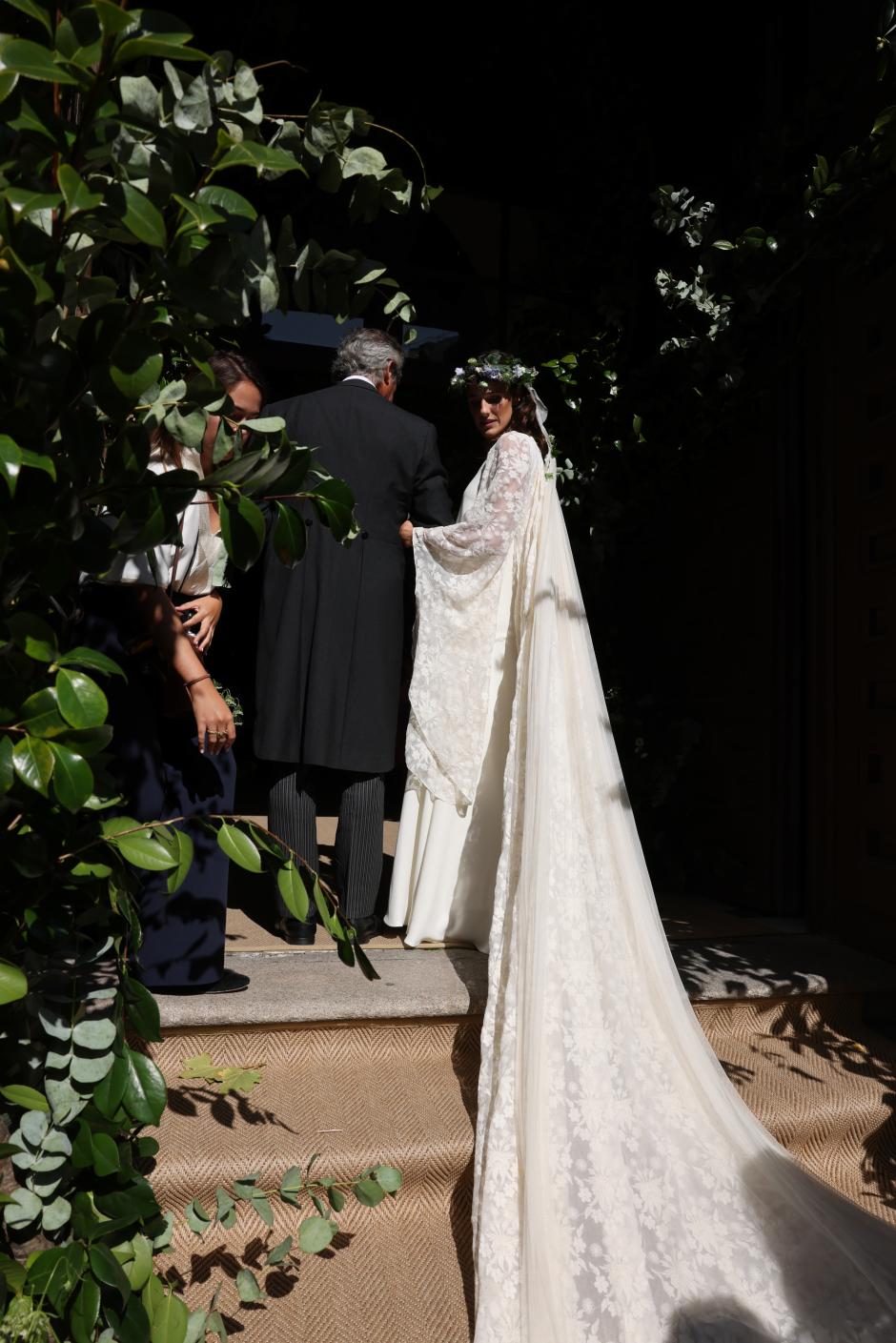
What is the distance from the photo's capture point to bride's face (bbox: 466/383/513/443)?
2.75 m

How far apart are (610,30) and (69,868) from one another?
14.0 ft

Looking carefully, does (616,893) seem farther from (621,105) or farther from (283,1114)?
(621,105)

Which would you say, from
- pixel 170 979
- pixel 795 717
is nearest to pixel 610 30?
pixel 795 717

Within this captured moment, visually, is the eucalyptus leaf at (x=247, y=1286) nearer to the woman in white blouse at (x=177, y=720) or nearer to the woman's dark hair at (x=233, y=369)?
the woman in white blouse at (x=177, y=720)

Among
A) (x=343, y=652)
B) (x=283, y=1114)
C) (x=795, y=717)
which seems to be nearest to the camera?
(x=283, y=1114)

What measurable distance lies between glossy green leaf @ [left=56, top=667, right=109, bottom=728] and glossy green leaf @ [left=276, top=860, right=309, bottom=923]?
22 cm

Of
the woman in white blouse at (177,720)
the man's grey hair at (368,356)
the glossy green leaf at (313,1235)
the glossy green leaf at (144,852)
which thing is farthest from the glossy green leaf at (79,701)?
the man's grey hair at (368,356)

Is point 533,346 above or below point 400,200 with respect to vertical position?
above

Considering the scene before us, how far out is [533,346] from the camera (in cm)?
389

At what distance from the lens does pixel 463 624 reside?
255 cm

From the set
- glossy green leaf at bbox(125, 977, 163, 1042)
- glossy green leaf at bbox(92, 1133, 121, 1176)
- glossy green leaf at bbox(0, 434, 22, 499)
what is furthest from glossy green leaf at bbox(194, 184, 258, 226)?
glossy green leaf at bbox(92, 1133, 121, 1176)

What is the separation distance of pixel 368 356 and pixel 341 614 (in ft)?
2.45

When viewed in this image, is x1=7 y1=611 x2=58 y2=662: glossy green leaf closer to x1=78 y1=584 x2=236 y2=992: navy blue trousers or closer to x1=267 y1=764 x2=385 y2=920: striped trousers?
x1=78 y1=584 x2=236 y2=992: navy blue trousers

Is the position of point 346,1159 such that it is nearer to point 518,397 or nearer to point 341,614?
point 341,614
